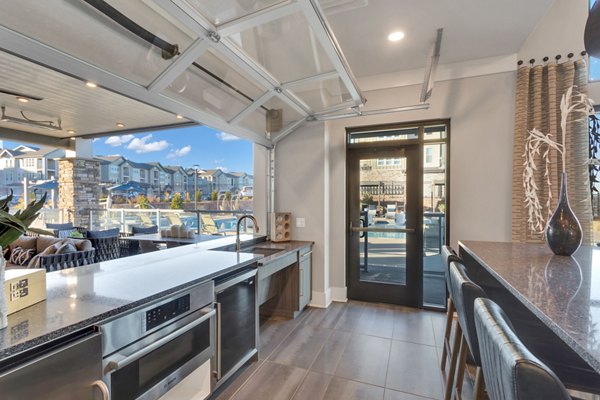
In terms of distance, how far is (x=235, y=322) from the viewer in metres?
2.11

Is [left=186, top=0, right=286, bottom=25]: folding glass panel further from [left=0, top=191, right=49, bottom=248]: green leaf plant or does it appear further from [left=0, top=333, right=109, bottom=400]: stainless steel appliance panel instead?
[left=0, top=333, right=109, bottom=400]: stainless steel appliance panel

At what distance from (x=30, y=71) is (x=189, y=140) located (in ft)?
17.7

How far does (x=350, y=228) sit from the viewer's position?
3.96 metres

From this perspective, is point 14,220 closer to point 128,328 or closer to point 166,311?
point 128,328

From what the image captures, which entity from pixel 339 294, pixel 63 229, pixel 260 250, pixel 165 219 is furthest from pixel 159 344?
pixel 63 229

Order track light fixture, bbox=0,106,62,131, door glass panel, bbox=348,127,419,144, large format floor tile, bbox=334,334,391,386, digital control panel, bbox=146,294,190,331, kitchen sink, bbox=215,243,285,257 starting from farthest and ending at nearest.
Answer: track light fixture, bbox=0,106,62,131 → door glass panel, bbox=348,127,419,144 → kitchen sink, bbox=215,243,285,257 → large format floor tile, bbox=334,334,391,386 → digital control panel, bbox=146,294,190,331

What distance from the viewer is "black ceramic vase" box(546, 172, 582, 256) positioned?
1831 millimetres

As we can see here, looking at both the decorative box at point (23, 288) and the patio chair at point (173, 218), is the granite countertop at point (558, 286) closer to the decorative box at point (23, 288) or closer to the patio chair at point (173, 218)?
the decorative box at point (23, 288)

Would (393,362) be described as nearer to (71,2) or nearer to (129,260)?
(129,260)

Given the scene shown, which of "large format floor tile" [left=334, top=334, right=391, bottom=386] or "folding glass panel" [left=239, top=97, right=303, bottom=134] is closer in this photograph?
"large format floor tile" [left=334, top=334, right=391, bottom=386]

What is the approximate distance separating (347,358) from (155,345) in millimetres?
1754

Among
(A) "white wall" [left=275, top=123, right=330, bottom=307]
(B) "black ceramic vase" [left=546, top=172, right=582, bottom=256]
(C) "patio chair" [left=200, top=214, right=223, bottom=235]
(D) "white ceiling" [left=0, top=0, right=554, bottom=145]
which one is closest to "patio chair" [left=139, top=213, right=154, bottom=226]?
(C) "patio chair" [left=200, top=214, right=223, bottom=235]

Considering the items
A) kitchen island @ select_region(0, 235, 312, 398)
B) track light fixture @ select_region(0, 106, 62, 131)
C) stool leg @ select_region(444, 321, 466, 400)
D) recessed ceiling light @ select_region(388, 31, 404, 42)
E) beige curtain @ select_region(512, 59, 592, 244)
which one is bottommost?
stool leg @ select_region(444, 321, 466, 400)

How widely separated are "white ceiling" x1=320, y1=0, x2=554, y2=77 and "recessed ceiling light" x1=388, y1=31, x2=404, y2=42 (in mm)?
40
